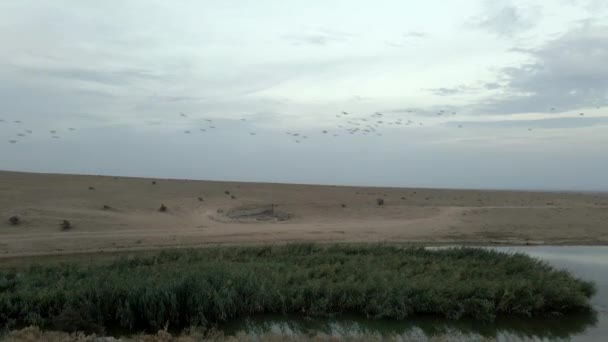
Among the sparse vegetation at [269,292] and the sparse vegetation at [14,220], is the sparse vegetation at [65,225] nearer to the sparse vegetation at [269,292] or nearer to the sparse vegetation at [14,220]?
the sparse vegetation at [14,220]

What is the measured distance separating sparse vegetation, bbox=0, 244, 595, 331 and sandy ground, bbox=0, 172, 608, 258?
826cm

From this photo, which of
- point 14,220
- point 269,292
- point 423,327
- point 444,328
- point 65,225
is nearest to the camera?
point 444,328

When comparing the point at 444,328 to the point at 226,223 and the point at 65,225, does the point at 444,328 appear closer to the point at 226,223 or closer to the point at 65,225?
the point at 226,223

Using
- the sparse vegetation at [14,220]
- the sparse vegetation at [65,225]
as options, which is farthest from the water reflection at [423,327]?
the sparse vegetation at [14,220]

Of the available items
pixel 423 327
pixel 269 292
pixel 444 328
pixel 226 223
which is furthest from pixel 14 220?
pixel 444 328

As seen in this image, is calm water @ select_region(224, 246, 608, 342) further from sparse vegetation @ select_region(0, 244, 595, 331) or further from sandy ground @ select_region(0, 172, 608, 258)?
sandy ground @ select_region(0, 172, 608, 258)

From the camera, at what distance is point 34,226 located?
26578 mm

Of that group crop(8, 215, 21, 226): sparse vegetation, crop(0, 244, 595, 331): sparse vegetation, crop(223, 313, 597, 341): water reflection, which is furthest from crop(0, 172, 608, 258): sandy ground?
crop(223, 313, 597, 341): water reflection

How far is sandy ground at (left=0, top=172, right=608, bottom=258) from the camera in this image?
80.7ft

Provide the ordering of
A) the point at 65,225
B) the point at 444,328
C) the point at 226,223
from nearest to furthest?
the point at 444,328 → the point at 65,225 → the point at 226,223

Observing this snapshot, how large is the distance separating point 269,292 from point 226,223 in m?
18.4

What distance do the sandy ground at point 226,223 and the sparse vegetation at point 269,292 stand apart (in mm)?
8257

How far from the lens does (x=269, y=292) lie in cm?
1317

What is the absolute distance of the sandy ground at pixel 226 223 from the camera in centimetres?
2461
